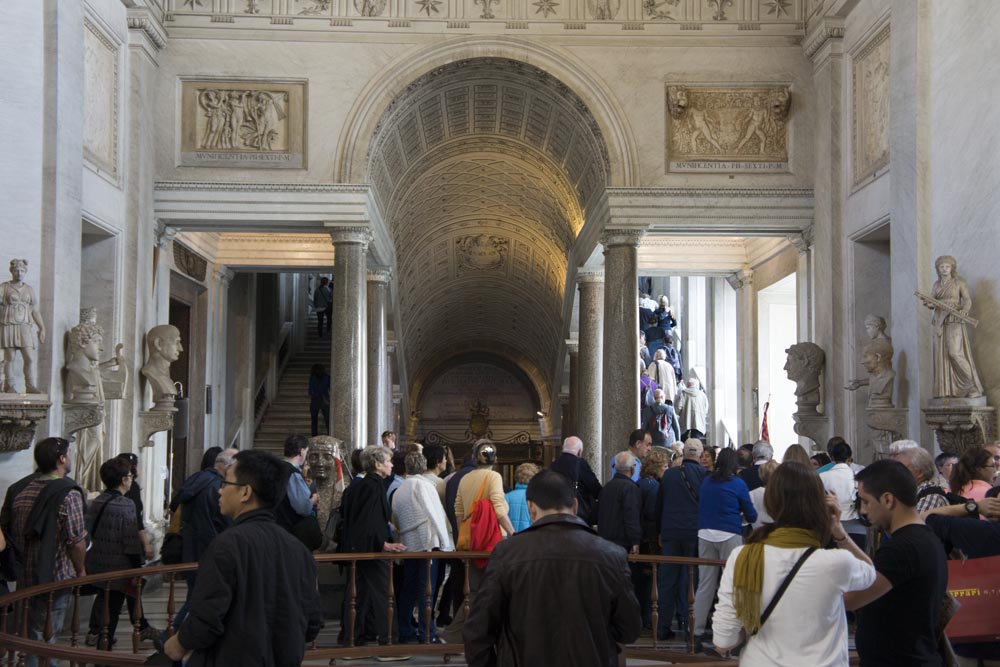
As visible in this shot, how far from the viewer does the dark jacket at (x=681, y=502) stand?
379 inches

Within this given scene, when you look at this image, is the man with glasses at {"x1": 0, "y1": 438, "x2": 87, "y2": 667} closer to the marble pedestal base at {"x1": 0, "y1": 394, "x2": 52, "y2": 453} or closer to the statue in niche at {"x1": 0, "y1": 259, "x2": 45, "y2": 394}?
the marble pedestal base at {"x1": 0, "y1": 394, "x2": 52, "y2": 453}

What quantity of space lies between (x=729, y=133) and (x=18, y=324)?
9917 millimetres

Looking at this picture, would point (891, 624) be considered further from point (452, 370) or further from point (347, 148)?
point (452, 370)

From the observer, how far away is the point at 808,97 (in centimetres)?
1560

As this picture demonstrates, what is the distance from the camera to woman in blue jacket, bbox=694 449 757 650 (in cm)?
904

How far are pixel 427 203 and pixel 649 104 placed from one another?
10.7 meters

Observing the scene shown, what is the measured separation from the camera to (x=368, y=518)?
8.69m

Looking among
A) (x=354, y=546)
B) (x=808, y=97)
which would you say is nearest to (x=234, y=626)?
(x=354, y=546)

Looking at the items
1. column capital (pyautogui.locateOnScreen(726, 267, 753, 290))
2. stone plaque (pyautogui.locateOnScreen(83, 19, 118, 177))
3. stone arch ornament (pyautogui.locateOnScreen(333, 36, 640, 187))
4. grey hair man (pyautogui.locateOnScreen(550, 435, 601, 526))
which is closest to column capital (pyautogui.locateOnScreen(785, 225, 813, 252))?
stone arch ornament (pyautogui.locateOnScreen(333, 36, 640, 187))

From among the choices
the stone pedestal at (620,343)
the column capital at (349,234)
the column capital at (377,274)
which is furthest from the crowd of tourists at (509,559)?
the column capital at (377,274)

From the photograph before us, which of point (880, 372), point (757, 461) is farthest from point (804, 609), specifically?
point (880, 372)

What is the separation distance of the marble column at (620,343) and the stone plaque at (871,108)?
3199 mm

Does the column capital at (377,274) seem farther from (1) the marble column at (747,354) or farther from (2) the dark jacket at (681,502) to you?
(2) the dark jacket at (681,502)

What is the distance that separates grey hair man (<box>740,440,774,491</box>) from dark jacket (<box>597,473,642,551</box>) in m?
1.14
